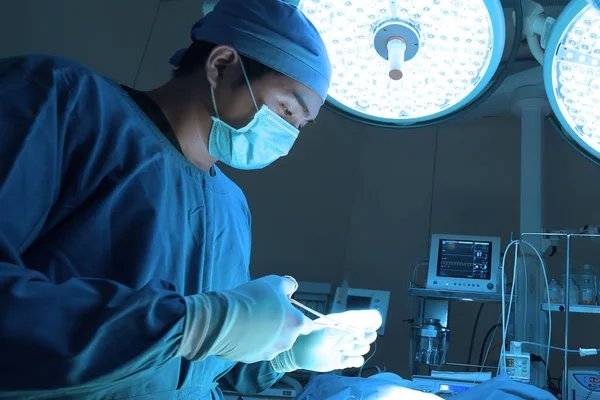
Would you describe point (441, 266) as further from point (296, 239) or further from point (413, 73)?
point (413, 73)

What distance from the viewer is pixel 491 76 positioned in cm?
74

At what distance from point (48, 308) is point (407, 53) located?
1.96 feet

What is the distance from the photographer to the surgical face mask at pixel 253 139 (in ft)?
3.26

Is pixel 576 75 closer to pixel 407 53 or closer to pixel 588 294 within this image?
pixel 407 53

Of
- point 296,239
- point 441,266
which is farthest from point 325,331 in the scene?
point 296,239

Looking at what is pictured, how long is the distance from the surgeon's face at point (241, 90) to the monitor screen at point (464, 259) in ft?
5.67

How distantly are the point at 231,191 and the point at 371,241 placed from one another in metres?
2.25

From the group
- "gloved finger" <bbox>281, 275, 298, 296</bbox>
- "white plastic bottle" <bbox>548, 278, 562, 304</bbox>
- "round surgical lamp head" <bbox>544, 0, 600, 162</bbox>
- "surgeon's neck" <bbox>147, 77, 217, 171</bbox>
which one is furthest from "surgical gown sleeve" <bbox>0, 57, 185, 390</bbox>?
"white plastic bottle" <bbox>548, 278, 562, 304</bbox>

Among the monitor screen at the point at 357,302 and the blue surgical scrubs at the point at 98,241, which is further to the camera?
the monitor screen at the point at 357,302

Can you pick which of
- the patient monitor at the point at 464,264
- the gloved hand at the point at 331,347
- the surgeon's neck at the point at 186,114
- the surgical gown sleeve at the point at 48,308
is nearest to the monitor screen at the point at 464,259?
the patient monitor at the point at 464,264

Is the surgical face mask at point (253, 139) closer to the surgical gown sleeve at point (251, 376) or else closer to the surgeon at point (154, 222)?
the surgeon at point (154, 222)

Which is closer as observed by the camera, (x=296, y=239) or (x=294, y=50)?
(x=294, y=50)

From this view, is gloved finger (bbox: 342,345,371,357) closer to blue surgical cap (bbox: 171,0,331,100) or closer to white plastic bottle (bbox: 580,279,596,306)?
blue surgical cap (bbox: 171,0,331,100)

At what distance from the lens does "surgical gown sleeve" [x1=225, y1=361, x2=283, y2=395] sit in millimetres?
1125
